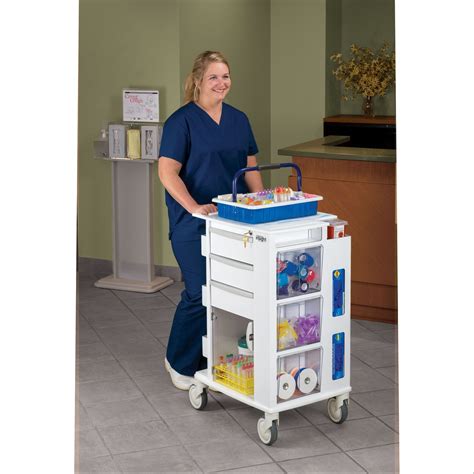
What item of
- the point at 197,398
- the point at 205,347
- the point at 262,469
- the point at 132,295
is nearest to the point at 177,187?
the point at 205,347

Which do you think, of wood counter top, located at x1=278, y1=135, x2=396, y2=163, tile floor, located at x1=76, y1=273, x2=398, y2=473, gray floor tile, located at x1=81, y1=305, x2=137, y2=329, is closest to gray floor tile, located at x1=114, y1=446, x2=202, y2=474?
tile floor, located at x1=76, y1=273, x2=398, y2=473

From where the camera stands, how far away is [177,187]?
431 centimetres

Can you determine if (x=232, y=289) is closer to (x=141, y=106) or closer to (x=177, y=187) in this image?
(x=177, y=187)

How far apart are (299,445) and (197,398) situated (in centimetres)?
56

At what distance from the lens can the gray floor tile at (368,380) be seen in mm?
4647

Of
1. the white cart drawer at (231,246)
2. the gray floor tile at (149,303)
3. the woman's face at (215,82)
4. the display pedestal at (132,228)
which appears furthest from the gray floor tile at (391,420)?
the display pedestal at (132,228)

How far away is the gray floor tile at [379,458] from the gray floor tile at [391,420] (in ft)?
0.66

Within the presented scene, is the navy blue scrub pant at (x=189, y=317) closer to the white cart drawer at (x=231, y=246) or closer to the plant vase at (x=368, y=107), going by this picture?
the white cart drawer at (x=231, y=246)
